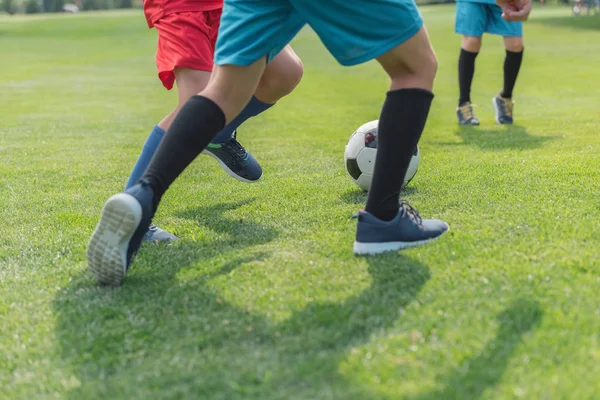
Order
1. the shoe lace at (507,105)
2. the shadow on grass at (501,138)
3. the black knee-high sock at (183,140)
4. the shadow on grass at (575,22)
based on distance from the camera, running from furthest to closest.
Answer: the shadow on grass at (575,22)
the shoe lace at (507,105)
the shadow on grass at (501,138)
the black knee-high sock at (183,140)

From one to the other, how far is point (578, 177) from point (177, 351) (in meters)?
2.71

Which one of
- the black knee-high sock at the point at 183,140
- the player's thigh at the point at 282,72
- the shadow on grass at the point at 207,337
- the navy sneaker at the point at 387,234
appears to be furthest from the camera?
the player's thigh at the point at 282,72

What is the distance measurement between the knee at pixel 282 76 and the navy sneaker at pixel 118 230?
1.30 metres

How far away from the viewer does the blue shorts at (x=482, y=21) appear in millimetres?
6973

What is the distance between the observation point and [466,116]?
714 cm

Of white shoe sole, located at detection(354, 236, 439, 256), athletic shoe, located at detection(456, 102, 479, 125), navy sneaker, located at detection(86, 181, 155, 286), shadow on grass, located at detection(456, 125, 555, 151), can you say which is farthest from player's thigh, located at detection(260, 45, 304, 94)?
athletic shoe, located at detection(456, 102, 479, 125)

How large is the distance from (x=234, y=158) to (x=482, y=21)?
4.08 meters

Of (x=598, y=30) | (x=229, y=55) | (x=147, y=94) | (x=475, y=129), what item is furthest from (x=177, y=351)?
(x=598, y=30)

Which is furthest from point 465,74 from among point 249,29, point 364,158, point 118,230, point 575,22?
point 575,22

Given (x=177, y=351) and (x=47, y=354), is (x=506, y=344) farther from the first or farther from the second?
(x=47, y=354)

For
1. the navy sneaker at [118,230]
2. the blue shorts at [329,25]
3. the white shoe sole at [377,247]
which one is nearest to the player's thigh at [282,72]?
the blue shorts at [329,25]

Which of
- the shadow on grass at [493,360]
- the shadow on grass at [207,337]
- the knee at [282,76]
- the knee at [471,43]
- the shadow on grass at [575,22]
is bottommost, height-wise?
the shadow on grass at [575,22]

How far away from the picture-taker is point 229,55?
99.7 inches

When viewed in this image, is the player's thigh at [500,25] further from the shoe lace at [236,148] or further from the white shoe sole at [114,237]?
the white shoe sole at [114,237]
